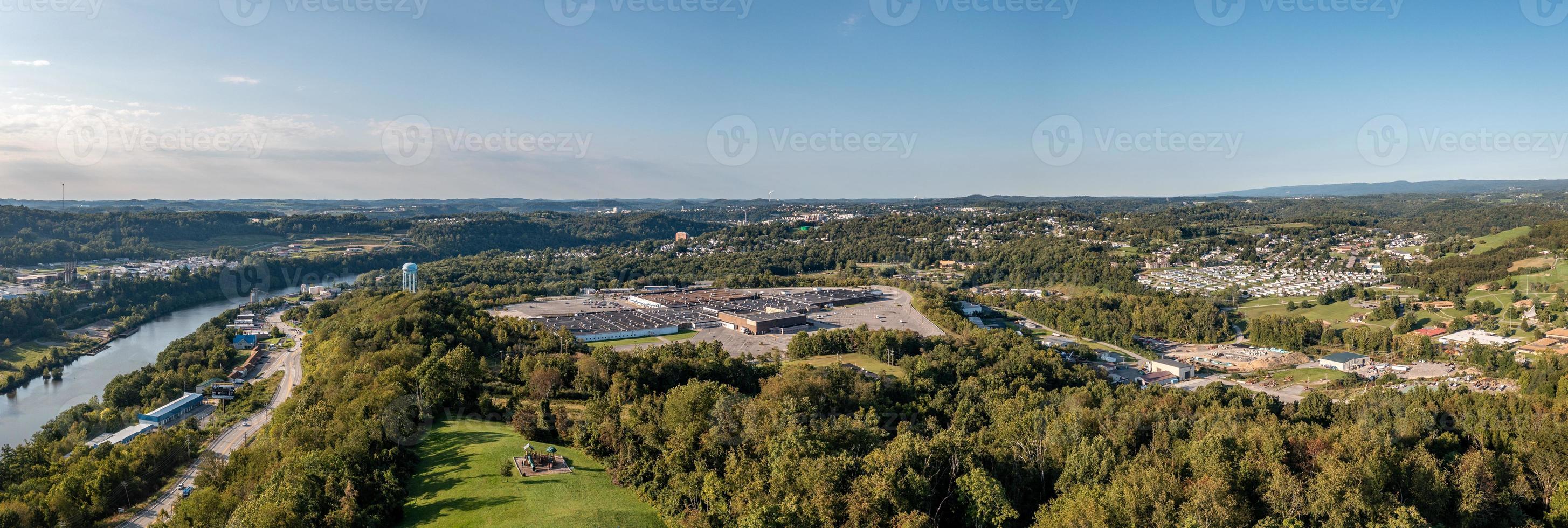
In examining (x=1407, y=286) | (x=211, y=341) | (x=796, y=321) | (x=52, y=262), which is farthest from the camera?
(x=52, y=262)

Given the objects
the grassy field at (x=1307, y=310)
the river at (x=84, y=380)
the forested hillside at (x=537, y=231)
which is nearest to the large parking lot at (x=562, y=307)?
the river at (x=84, y=380)

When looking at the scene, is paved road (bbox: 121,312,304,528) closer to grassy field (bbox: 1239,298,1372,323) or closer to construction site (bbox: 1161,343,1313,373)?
construction site (bbox: 1161,343,1313,373)

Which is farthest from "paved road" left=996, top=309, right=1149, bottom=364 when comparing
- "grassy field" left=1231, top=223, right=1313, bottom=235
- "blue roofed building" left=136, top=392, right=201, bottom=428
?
"grassy field" left=1231, top=223, right=1313, bottom=235

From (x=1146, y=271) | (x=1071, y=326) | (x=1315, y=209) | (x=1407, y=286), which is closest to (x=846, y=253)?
(x=1146, y=271)

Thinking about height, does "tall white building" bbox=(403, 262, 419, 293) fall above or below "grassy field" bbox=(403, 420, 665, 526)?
above

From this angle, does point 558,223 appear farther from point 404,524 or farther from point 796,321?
point 404,524

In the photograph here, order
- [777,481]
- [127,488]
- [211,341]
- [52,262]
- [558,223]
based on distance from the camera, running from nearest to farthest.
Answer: [777,481] < [127,488] < [211,341] < [52,262] < [558,223]

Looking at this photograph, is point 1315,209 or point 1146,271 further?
point 1315,209

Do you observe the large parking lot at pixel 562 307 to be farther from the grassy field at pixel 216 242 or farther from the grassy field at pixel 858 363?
the grassy field at pixel 216 242
